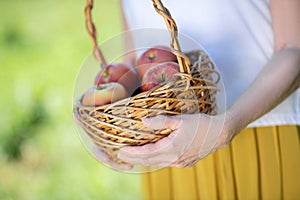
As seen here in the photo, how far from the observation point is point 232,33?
1.17m

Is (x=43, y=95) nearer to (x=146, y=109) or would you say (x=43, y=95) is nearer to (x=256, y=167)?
(x=256, y=167)

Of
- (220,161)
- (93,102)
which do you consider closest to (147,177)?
(220,161)

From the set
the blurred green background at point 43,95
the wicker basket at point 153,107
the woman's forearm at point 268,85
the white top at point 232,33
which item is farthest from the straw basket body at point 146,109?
the blurred green background at point 43,95

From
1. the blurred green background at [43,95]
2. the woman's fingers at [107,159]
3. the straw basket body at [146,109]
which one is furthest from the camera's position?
the blurred green background at [43,95]

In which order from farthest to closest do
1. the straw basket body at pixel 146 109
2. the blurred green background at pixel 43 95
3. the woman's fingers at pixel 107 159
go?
the blurred green background at pixel 43 95, the woman's fingers at pixel 107 159, the straw basket body at pixel 146 109

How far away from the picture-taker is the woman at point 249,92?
1.07 metres

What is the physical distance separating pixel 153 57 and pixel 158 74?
7 cm

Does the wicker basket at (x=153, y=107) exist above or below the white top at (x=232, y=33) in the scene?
below

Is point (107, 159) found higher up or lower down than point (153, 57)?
lower down

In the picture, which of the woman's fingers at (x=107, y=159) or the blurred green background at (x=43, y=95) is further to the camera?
the blurred green background at (x=43, y=95)

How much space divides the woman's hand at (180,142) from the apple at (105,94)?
0.07 m

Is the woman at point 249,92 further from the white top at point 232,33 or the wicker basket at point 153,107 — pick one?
the wicker basket at point 153,107

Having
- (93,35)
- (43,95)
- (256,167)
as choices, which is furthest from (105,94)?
(43,95)

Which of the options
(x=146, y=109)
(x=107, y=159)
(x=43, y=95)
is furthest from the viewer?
(x=43, y=95)
